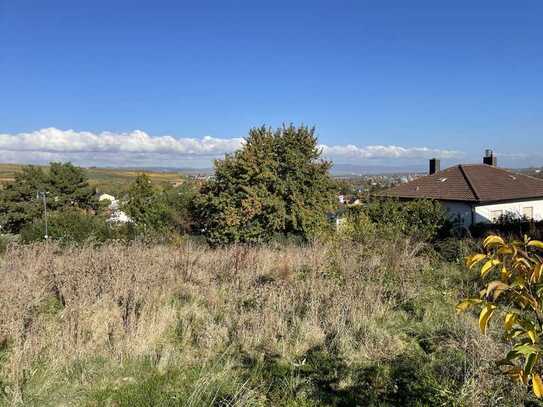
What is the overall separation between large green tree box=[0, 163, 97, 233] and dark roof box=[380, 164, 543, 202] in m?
39.8

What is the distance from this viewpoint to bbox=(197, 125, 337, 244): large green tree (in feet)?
53.5

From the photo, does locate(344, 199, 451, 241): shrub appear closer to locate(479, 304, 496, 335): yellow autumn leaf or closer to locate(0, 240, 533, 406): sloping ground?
locate(0, 240, 533, 406): sloping ground

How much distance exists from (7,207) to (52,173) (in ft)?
21.9

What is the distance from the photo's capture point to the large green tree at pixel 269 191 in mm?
16297

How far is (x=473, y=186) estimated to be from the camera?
26.8 meters

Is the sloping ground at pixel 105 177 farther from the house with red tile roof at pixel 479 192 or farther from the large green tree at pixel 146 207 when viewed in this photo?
the house with red tile roof at pixel 479 192

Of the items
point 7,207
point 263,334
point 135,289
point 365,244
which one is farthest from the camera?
point 7,207

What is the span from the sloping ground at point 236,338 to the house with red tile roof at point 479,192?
21202 millimetres

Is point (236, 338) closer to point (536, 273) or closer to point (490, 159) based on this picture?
point (536, 273)

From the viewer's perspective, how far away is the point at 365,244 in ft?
24.4

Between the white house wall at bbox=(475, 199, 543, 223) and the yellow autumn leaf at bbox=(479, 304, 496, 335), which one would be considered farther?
the white house wall at bbox=(475, 199, 543, 223)

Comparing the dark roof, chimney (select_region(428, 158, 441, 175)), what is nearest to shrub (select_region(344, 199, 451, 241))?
the dark roof

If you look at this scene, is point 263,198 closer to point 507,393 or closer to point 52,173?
point 507,393

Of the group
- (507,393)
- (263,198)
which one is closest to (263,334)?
(507,393)
